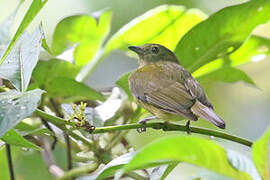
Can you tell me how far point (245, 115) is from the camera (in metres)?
5.11

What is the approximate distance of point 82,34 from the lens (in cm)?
305

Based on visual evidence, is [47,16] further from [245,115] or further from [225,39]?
[225,39]

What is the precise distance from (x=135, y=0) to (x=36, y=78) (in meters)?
2.26

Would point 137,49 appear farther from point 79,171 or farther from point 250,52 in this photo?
point 79,171

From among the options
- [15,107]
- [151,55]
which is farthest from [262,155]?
[151,55]

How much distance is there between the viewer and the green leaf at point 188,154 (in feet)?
3.73

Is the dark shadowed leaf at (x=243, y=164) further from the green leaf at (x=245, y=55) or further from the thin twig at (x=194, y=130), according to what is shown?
the green leaf at (x=245, y=55)

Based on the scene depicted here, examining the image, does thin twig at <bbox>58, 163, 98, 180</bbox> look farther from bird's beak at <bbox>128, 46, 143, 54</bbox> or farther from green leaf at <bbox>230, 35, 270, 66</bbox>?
bird's beak at <bbox>128, 46, 143, 54</bbox>

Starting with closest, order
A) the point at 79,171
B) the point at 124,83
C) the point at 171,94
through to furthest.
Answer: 1. the point at 79,171
2. the point at 124,83
3. the point at 171,94

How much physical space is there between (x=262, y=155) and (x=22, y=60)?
1.08m

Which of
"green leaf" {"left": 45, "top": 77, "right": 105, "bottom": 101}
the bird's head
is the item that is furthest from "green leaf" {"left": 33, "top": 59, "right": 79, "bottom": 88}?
the bird's head

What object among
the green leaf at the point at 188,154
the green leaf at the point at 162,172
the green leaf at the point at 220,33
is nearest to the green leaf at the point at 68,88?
the green leaf at the point at 220,33

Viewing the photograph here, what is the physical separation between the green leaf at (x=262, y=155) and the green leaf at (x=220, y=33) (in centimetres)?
122

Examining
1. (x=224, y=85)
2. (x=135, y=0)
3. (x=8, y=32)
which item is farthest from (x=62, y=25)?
(x=224, y=85)
